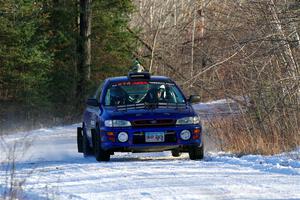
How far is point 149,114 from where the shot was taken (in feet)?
48.7

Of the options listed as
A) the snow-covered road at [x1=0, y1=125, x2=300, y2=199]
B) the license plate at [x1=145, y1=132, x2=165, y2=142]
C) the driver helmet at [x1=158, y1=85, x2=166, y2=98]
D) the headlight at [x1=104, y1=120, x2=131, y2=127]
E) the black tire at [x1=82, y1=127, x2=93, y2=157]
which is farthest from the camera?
the black tire at [x1=82, y1=127, x2=93, y2=157]

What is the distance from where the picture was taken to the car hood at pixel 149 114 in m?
14.8

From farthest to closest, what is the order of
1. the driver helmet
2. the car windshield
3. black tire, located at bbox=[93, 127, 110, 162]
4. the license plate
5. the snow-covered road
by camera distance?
the driver helmet, the car windshield, black tire, located at bbox=[93, 127, 110, 162], the license plate, the snow-covered road

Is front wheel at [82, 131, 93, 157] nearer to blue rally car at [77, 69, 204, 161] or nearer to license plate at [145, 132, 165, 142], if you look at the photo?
blue rally car at [77, 69, 204, 161]

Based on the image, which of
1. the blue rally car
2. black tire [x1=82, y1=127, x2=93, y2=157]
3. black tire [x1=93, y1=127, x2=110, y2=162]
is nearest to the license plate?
the blue rally car

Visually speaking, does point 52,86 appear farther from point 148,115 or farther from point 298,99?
point 148,115

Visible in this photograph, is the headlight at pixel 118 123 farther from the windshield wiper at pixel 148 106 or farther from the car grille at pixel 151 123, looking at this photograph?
the windshield wiper at pixel 148 106

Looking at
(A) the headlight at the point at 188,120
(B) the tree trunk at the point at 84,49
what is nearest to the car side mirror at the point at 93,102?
(A) the headlight at the point at 188,120

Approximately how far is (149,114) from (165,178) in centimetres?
346

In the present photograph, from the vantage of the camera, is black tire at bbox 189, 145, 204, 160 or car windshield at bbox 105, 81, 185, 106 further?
car windshield at bbox 105, 81, 185, 106

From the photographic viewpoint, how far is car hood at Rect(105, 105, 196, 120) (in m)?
14.8

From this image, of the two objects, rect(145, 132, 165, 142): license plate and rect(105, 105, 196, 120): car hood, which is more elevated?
rect(105, 105, 196, 120): car hood

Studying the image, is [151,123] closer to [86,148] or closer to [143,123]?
[143,123]

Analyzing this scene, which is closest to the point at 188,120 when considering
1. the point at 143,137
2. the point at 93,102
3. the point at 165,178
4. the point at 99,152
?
the point at 143,137
